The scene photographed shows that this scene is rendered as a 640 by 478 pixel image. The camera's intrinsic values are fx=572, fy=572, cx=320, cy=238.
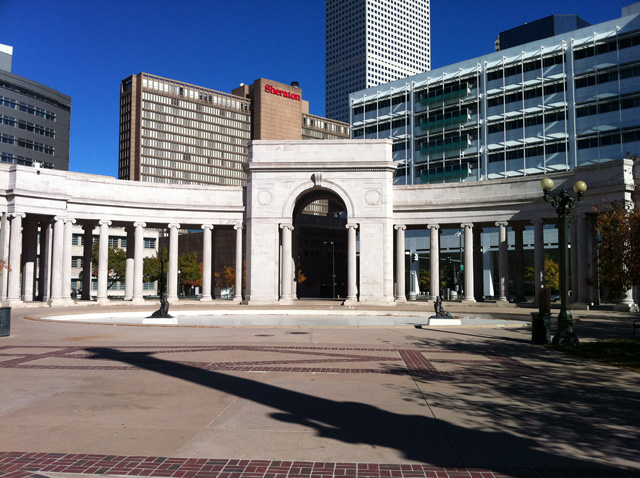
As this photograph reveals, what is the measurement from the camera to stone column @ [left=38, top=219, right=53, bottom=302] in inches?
2378

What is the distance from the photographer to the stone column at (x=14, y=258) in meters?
54.2

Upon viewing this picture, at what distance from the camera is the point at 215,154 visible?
189125 mm

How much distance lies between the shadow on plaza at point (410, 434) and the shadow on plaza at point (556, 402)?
0.53 metres

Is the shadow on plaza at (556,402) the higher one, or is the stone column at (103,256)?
the stone column at (103,256)

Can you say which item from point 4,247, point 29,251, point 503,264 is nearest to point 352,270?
point 503,264

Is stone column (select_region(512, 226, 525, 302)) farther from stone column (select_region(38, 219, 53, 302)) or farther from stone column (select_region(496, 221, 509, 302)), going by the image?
stone column (select_region(38, 219, 53, 302))

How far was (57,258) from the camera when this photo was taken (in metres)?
57.5

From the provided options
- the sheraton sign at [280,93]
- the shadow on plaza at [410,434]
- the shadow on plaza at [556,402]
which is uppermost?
the sheraton sign at [280,93]

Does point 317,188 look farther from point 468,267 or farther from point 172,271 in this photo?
point 172,271

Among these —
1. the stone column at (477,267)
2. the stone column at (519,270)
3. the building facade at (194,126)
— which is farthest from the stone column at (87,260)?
the building facade at (194,126)

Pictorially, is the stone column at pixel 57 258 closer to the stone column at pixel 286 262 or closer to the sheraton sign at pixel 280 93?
the stone column at pixel 286 262

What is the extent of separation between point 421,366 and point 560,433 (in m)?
7.61

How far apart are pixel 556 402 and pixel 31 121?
455 ft

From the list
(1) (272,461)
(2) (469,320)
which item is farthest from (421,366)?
(2) (469,320)
